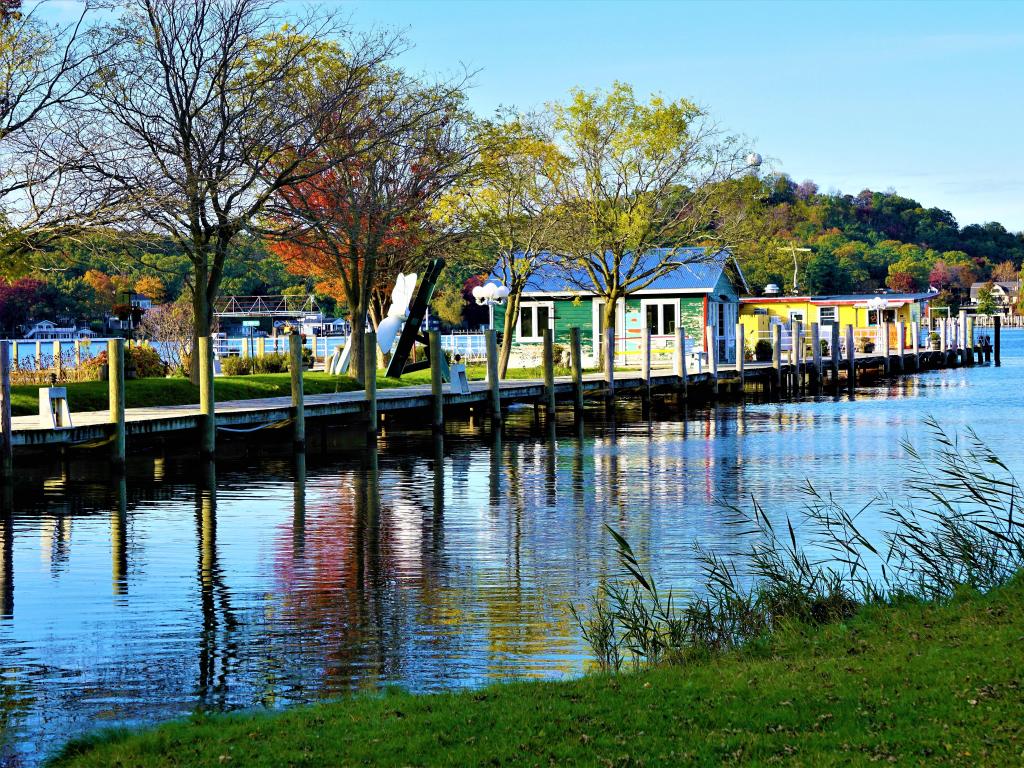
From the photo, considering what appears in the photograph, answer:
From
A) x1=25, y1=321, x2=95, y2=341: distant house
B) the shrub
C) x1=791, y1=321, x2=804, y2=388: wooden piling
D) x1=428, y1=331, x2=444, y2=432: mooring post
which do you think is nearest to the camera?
x1=428, y1=331, x2=444, y2=432: mooring post

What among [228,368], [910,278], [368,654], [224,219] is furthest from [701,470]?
[910,278]

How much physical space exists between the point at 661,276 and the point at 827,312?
21.1 meters

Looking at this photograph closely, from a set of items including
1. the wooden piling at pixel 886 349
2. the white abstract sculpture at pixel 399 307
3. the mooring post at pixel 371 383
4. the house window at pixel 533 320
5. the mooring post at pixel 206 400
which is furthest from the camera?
the wooden piling at pixel 886 349

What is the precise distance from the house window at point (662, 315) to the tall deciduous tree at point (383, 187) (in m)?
18.4

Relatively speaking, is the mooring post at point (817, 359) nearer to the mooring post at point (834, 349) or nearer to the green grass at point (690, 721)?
the mooring post at point (834, 349)

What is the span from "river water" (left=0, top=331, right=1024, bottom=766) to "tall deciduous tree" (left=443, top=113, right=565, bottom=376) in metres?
12.0

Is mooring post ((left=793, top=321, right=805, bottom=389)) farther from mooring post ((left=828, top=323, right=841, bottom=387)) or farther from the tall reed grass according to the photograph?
the tall reed grass

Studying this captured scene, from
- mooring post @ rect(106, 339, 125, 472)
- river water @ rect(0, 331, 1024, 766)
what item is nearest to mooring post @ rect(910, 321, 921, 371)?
river water @ rect(0, 331, 1024, 766)

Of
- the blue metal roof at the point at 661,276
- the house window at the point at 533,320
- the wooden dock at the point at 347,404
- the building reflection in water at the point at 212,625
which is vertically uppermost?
the blue metal roof at the point at 661,276

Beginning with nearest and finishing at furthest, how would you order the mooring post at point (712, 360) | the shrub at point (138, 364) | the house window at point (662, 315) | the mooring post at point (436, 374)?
1. the mooring post at point (436, 374)
2. the shrub at point (138, 364)
3. the mooring post at point (712, 360)
4. the house window at point (662, 315)

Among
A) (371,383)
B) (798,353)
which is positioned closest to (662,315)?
(798,353)

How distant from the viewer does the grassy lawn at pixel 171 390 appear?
2748cm

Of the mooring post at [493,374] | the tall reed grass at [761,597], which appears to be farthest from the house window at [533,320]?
the tall reed grass at [761,597]

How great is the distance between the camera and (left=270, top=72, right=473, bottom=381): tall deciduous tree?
33.6 metres
